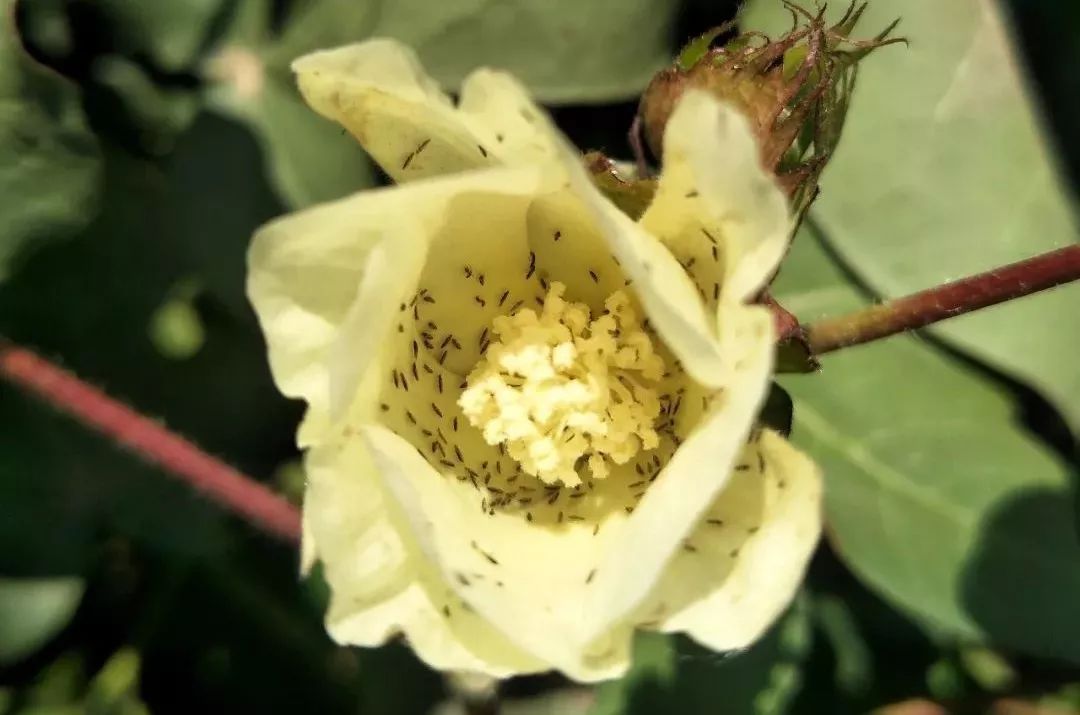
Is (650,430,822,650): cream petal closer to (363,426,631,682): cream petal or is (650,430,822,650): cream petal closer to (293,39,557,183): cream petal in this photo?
(363,426,631,682): cream petal

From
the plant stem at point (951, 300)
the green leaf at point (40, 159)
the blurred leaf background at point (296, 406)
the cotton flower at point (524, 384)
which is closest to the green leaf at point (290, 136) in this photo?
the blurred leaf background at point (296, 406)

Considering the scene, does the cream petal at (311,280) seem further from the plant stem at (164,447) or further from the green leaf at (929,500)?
the green leaf at (929,500)

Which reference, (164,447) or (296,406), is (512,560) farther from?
(296,406)

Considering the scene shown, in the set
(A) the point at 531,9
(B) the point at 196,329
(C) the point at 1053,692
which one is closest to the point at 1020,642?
(C) the point at 1053,692

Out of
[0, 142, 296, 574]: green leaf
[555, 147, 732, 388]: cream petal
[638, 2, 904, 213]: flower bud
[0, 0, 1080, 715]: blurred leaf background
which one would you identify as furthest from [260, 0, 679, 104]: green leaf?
[555, 147, 732, 388]: cream petal

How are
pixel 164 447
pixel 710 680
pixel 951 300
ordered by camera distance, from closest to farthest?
pixel 951 300 < pixel 164 447 < pixel 710 680

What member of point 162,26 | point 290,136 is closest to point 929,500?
point 290,136

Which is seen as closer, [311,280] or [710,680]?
[311,280]
